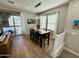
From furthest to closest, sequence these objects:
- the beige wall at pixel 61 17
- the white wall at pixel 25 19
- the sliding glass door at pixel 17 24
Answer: the white wall at pixel 25 19 < the sliding glass door at pixel 17 24 < the beige wall at pixel 61 17

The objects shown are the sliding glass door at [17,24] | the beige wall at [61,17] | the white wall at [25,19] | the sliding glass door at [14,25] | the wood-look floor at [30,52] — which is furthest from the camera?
the white wall at [25,19]

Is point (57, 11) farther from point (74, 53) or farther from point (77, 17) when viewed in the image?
point (74, 53)

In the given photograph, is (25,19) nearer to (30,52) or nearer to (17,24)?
(17,24)

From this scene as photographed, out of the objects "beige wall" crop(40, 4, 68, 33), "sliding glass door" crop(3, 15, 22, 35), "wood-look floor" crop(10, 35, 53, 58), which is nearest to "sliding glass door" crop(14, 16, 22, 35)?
"sliding glass door" crop(3, 15, 22, 35)

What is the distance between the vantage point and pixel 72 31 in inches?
104

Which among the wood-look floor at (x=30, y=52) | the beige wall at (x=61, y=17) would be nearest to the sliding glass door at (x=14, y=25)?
the wood-look floor at (x=30, y=52)

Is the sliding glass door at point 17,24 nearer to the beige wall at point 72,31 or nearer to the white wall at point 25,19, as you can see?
the white wall at point 25,19

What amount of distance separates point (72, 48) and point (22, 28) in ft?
16.0

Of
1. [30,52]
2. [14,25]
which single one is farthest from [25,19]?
[30,52]

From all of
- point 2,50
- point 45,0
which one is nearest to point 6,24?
point 2,50

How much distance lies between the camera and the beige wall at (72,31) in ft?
8.03

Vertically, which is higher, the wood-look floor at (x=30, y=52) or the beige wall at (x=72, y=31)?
the beige wall at (x=72, y=31)

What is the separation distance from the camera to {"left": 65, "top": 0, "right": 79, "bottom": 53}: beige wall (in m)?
2.45

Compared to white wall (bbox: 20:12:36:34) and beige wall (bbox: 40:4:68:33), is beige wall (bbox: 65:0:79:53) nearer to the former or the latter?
beige wall (bbox: 40:4:68:33)
